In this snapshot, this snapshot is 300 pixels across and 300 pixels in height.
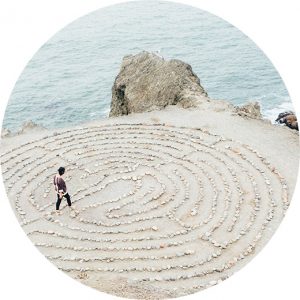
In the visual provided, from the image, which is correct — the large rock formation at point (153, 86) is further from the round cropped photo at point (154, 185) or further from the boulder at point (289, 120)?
the boulder at point (289, 120)

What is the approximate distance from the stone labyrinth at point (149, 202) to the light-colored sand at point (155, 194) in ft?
0.10

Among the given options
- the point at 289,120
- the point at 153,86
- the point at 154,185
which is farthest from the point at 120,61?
the point at 154,185

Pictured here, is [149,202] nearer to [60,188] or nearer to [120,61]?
[60,188]

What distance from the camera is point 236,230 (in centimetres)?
1365

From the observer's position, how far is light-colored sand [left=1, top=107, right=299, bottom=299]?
12578mm

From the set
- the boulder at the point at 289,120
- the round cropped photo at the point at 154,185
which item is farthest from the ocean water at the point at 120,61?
the round cropped photo at the point at 154,185

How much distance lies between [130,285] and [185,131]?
24.7ft

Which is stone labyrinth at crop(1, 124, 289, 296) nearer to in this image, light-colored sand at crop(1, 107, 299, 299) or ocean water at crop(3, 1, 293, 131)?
light-colored sand at crop(1, 107, 299, 299)

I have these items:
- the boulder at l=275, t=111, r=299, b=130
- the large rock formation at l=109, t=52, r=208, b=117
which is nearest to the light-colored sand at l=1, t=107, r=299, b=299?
the large rock formation at l=109, t=52, r=208, b=117

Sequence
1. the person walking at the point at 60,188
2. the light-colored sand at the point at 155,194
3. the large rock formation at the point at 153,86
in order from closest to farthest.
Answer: the light-colored sand at the point at 155,194
the person walking at the point at 60,188
the large rock formation at the point at 153,86

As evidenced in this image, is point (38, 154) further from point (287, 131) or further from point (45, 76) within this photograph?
point (45, 76)

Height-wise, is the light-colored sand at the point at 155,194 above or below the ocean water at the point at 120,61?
above

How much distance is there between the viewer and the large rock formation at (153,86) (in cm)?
2145

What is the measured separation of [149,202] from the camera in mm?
14883
